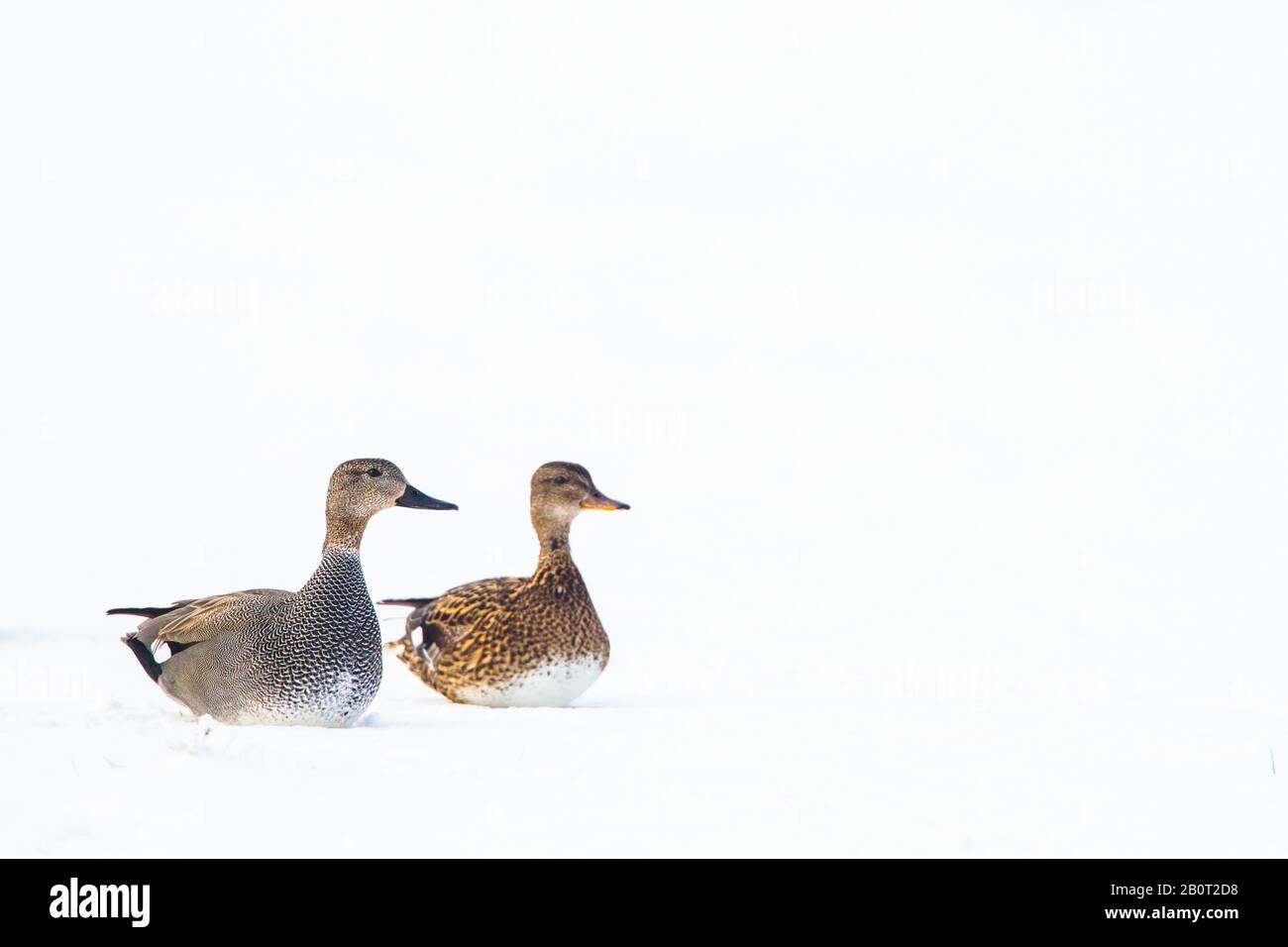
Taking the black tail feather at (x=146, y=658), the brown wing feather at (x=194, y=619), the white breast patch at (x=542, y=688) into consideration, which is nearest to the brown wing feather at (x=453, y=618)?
the white breast patch at (x=542, y=688)

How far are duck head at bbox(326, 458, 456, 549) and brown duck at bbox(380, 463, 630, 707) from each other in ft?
3.34

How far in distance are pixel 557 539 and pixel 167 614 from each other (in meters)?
2.23

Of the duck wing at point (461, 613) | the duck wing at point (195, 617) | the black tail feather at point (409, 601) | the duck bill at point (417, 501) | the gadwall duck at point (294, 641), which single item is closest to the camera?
the gadwall duck at point (294, 641)

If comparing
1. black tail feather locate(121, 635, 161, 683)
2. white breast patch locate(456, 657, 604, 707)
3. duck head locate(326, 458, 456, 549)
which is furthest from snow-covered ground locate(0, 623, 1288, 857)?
duck head locate(326, 458, 456, 549)

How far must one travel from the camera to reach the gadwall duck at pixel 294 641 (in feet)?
23.8

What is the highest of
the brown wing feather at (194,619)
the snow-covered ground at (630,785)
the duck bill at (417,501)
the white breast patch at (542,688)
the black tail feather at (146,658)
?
the duck bill at (417,501)

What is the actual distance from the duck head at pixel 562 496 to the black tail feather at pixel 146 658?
2319 mm

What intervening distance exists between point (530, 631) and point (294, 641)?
1.61 m

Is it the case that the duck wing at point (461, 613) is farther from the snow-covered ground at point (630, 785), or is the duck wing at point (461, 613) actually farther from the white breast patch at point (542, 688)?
the snow-covered ground at point (630, 785)

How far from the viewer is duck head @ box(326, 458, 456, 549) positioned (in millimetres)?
7832

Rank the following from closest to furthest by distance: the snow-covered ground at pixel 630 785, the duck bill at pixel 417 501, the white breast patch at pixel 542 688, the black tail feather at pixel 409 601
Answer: the snow-covered ground at pixel 630 785 < the duck bill at pixel 417 501 < the white breast patch at pixel 542 688 < the black tail feather at pixel 409 601

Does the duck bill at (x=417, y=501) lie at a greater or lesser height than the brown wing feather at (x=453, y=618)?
greater

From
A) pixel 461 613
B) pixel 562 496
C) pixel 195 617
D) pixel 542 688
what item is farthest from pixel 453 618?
pixel 195 617

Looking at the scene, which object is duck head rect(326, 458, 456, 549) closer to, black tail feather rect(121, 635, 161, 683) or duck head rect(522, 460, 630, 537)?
black tail feather rect(121, 635, 161, 683)
